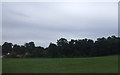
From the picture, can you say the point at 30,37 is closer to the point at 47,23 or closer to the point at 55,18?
the point at 47,23

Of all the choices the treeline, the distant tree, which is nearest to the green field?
the distant tree

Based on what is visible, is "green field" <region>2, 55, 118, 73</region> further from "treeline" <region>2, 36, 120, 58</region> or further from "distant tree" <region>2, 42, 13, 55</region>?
"treeline" <region>2, 36, 120, 58</region>

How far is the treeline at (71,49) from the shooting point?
12.7 meters

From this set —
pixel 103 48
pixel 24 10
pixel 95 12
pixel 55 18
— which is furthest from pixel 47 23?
pixel 103 48

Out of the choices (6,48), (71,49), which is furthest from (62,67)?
(71,49)

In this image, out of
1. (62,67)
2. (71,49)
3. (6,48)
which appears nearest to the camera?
(62,67)

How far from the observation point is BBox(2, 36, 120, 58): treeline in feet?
41.6

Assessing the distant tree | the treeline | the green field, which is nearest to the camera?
the green field

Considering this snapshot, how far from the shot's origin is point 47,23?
1193 cm

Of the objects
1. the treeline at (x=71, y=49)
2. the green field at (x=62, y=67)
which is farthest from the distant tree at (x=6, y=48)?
the green field at (x=62, y=67)

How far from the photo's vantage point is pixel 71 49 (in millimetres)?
15492

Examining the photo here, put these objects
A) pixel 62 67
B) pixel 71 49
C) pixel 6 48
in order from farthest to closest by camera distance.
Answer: pixel 71 49
pixel 6 48
pixel 62 67

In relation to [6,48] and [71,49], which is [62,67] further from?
[71,49]

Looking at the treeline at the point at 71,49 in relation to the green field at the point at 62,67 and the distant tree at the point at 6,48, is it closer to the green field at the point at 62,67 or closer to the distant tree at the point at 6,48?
the distant tree at the point at 6,48
